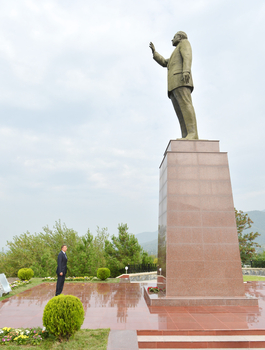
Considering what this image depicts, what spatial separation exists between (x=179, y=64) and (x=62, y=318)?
802cm

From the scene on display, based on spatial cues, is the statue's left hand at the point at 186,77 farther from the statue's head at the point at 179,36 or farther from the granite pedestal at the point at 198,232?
the granite pedestal at the point at 198,232

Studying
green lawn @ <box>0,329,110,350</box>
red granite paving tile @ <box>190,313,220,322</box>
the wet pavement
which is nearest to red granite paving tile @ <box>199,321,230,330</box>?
the wet pavement

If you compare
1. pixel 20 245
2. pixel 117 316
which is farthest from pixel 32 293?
pixel 20 245

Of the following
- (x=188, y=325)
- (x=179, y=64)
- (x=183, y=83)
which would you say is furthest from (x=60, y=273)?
(x=179, y=64)

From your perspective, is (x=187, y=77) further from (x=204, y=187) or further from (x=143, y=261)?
(x=143, y=261)

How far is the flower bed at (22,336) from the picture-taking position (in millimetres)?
4012

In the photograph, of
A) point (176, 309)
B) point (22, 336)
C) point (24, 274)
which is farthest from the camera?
point (24, 274)

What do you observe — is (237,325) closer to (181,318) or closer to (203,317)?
(203,317)

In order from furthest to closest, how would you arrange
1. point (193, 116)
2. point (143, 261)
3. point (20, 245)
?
point (20, 245) < point (143, 261) < point (193, 116)

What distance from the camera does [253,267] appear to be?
18359 millimetres

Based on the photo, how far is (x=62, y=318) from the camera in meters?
3.96

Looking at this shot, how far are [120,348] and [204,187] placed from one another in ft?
16.8

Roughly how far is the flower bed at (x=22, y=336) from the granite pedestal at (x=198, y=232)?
3.20 meters

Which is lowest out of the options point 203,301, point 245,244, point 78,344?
point 78,344
